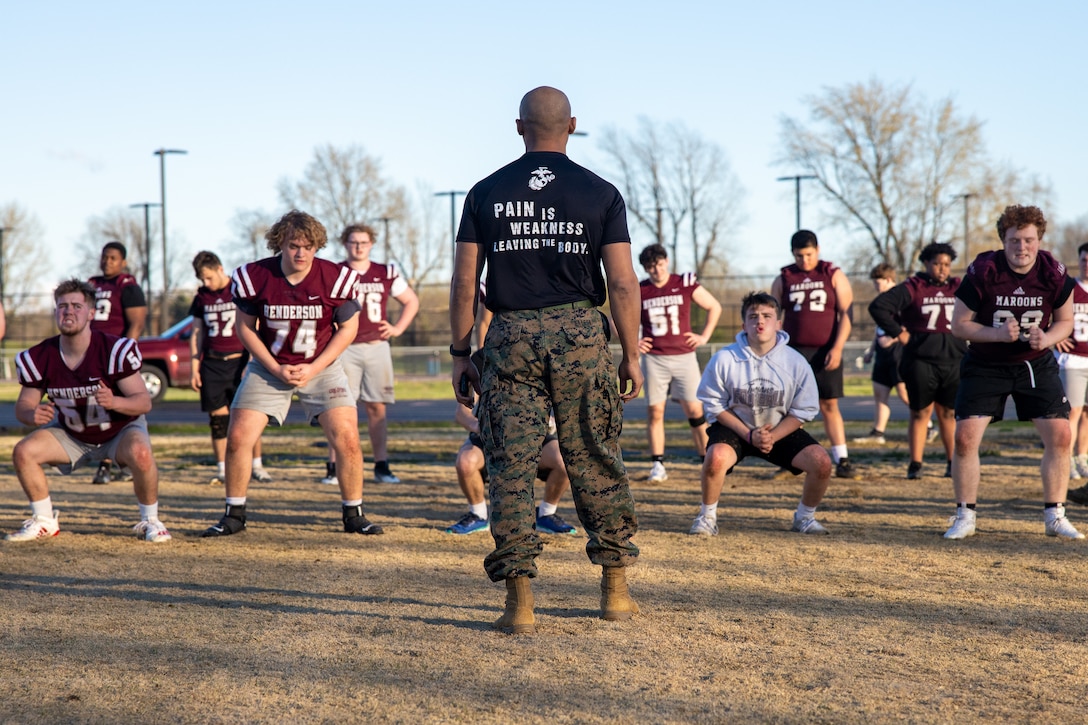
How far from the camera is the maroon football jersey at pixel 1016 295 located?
264 inches

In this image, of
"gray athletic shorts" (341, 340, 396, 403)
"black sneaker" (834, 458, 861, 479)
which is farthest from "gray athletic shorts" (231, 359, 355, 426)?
"black sneaker" (834, 458, 861, 479)

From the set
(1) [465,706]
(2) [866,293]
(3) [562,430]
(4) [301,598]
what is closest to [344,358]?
(4) [301,598]

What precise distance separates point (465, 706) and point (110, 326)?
7.77m

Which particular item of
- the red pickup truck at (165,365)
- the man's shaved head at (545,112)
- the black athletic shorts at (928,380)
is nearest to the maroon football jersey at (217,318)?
the man's shaved head at (545,112)

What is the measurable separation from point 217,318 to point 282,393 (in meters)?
2.86

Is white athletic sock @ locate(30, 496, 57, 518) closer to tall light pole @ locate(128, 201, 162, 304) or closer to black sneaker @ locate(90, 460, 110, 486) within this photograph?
black sneaker @ locate(90, 460, 110, 486)

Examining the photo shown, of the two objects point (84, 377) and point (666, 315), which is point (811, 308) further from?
point (84, 377)

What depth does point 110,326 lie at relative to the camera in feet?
33.3

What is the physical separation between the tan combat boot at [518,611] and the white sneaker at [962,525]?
11.3ft

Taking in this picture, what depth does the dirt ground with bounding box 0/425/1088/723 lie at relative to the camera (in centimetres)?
355

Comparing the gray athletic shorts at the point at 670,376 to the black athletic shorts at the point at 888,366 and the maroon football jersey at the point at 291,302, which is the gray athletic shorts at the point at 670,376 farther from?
the maroon football jersey at the point at 291,302

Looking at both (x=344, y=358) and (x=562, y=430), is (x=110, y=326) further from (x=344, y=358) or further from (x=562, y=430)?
(x=562, y=430)

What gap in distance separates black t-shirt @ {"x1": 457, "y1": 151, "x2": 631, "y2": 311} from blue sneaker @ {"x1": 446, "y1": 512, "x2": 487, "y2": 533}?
9.63 ft

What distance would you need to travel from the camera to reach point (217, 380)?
9.80 meters
